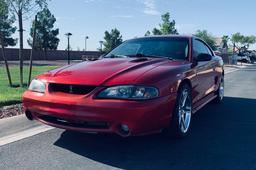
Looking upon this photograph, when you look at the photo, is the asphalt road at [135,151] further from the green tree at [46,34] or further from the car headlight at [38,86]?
the green tree at [46,34]

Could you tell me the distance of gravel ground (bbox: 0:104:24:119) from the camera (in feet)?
19.2

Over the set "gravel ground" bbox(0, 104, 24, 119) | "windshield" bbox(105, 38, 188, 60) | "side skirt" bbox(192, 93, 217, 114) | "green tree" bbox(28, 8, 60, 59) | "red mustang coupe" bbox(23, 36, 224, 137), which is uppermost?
"green tree" bbox(28, 8, 60, 59)

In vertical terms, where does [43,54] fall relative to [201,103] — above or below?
above

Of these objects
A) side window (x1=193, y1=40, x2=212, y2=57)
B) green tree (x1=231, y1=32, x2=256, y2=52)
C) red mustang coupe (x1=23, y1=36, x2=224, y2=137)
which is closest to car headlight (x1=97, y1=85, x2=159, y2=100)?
red mustang coupe (x1=23, y1=36, x2=224, y2=137)

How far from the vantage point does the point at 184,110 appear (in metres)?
4.84

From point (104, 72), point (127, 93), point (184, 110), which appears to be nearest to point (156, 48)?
point (184, 110)

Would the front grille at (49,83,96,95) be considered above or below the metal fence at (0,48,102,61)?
below

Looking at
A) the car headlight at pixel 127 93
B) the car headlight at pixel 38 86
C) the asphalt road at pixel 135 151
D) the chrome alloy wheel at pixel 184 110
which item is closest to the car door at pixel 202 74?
the chrome alloy wheel at pixel 184 110

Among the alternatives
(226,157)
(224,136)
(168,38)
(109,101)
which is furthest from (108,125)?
(168,38)

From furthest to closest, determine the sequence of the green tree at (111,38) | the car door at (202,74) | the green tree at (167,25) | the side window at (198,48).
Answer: the green tree at (111,38)
the green tree at (167,25)
the side window at (198,48)
the car door at (202,74)

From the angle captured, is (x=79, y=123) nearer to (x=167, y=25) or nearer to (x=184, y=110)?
(x=184, y=110)

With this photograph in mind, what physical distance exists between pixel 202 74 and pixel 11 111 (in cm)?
336

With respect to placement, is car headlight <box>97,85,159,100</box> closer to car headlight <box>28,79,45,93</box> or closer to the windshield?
car headlight <box>28,79,45,93</box>

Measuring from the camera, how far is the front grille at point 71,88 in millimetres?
3871
